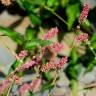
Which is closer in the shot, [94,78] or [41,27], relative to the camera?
[94,78]

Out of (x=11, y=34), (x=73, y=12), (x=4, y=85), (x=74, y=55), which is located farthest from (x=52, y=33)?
(x=74, y=55)

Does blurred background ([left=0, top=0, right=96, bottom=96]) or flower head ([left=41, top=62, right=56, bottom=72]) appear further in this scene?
blurred background ([left=0, top=0, right=96, bottom=96])

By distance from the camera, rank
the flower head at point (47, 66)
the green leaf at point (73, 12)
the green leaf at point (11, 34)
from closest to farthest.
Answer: the flower head at point (47, 66), the green leaf at point (11, 34), the green leaf at point (73, 12)

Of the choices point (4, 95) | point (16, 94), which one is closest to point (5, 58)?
point (16, 94)

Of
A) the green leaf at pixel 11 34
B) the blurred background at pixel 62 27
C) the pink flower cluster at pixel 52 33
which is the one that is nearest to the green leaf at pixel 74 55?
the blurred background at pixel 62 27

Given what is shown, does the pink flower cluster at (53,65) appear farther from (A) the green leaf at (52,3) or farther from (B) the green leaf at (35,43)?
(A) the green leaf at (52,3)

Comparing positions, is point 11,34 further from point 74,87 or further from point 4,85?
point 74,87

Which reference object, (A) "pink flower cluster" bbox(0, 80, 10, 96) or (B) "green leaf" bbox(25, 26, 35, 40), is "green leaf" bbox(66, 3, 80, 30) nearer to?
(B) "green leaf" bbox(25, 26, 35, 40)

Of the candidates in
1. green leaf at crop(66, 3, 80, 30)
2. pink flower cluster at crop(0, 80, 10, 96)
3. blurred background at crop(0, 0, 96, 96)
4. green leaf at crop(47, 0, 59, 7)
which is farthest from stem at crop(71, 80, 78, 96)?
pink flower cluster at crop(0, 80, 10, 96)

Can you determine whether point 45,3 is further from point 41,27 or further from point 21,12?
point 21,12

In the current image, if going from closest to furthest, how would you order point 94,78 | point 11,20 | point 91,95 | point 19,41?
point 19,41 < point 91,95 < point 94,78 < point 11,20

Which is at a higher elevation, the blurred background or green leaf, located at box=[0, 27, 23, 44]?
green leaf, located at box=[0, 27, 23, 44]
